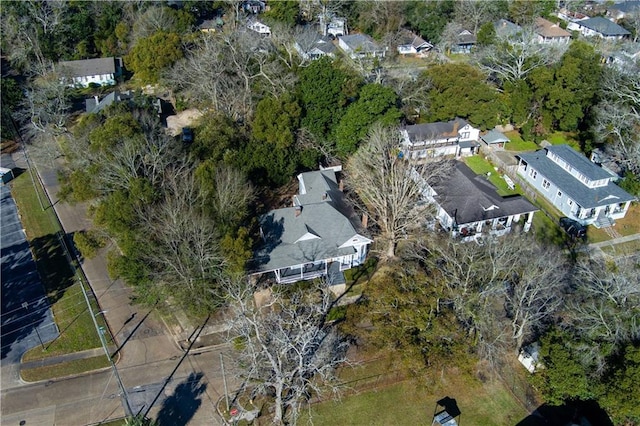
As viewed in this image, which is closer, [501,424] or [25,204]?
[501,424]

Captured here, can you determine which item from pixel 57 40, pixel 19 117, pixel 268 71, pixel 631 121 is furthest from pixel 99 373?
pixel 57 40

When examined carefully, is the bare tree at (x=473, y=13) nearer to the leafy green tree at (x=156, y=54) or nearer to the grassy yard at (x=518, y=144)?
the grassy yard at (x=518, y=144)

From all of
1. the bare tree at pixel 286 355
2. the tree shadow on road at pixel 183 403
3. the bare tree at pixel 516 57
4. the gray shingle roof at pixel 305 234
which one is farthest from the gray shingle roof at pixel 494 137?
the tree shadow on road at pixel 183 403

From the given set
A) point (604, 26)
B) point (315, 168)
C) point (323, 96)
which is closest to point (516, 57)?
point (323, 96)

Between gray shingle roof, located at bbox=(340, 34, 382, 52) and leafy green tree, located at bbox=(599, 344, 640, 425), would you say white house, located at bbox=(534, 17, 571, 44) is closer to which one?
gray shingle roof, located at bbox=(340, 34, 382, 52)

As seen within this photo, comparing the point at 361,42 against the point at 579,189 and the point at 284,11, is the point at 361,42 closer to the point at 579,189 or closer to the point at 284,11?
the point at 284,11

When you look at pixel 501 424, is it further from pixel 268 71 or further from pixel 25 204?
pixel 25 204
